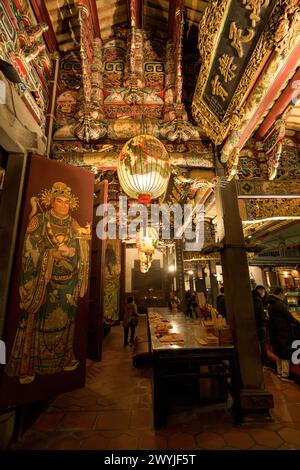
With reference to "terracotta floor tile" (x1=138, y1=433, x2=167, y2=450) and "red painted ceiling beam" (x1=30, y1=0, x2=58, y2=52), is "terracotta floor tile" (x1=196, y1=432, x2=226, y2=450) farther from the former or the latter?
"red painted ceiling beam" (x1=30, y1=0, x2=58, y2=52)

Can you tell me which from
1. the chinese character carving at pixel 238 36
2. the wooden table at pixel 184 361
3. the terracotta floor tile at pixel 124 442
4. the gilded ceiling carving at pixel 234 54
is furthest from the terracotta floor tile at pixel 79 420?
the chinese character carving at pixel 238 36

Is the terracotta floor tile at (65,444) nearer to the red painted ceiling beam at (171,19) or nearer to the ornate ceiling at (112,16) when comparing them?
the ornate ceiling at (112,16)

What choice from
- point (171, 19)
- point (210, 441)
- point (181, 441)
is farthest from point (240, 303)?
point (171, 19)

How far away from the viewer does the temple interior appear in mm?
2975

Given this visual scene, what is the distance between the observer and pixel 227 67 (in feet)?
11.4

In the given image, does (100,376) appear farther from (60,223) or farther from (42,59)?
(42,59)

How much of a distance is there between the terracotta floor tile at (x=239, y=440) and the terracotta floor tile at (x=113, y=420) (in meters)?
1.55

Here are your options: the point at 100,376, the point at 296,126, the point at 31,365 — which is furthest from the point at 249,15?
the point at 100,376

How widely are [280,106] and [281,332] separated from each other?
16.9ft

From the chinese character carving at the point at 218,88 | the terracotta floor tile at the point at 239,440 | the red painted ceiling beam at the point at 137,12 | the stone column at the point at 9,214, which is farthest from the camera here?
the red painted ceiling beam at the point at 137,12

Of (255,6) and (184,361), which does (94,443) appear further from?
(255,6)

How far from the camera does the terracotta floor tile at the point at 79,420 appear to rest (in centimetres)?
348

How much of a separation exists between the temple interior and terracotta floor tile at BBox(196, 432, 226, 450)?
0.09 ft

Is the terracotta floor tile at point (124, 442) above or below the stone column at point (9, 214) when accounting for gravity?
below
